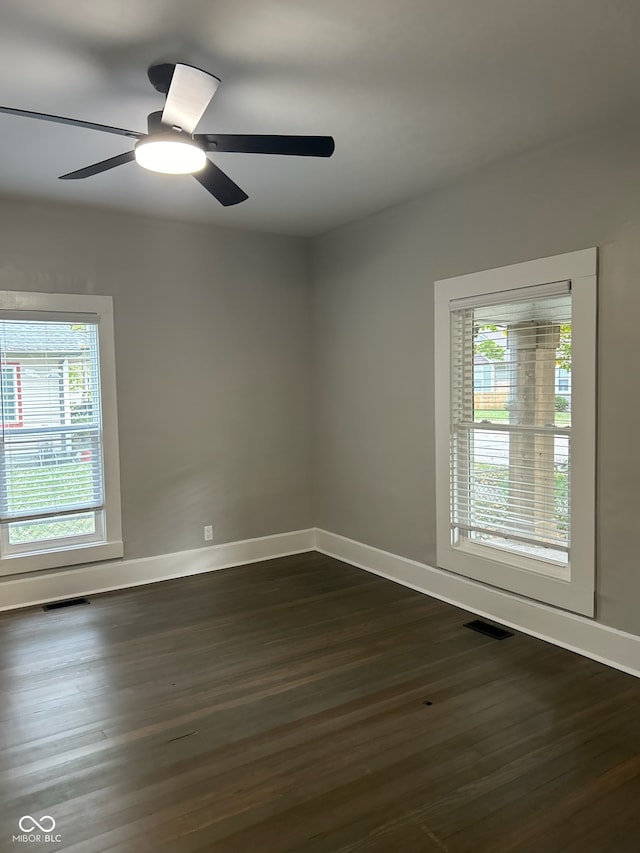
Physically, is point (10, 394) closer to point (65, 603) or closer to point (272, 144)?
point (65, 603)

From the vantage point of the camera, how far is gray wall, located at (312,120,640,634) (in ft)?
9.95

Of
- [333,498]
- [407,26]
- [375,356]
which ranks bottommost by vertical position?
[333,498]

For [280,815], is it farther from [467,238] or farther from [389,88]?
[467,238]

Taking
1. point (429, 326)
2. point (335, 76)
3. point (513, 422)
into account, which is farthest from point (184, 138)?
point (513, 422)

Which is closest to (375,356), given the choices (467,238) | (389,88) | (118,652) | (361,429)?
(361,429)

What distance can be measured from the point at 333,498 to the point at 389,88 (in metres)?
3.31

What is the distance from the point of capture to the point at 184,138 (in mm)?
2385

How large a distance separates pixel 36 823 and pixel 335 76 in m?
2.91

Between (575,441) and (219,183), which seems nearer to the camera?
→ (219,183)

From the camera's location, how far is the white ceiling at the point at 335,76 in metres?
2.07

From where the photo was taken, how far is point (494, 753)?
2.43 meters

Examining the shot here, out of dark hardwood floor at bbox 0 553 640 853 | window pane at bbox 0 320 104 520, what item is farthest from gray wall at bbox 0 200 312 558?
dark hardwood floor at bbox 0 553 640 853

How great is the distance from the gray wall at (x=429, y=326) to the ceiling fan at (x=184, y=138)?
60.0 inches

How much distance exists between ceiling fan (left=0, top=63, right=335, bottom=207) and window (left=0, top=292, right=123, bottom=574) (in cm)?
190
